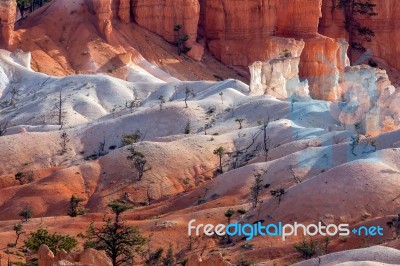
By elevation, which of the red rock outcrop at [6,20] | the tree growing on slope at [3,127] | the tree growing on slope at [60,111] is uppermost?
the red rock outcrop at [6,20]

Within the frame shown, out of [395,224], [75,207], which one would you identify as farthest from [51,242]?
[75,207]

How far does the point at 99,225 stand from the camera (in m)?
68.2

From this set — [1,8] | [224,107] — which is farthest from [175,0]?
[224,107]

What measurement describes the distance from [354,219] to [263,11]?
58.6m

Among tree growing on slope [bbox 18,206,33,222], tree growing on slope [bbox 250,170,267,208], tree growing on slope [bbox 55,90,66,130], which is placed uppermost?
tree growing on slope [bbox 250,170,267,208]

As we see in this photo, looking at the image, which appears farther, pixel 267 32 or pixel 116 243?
pixel 267 32

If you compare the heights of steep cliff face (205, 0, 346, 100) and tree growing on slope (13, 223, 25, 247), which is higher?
tree growing on slope (13, 223, 25, 247)

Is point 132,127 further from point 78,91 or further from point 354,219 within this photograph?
point 354,219

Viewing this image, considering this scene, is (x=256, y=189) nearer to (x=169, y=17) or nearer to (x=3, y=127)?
(x=3, y=127)

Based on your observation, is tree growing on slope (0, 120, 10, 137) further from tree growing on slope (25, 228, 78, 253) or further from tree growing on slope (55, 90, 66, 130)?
tree growing on slope (25, 228, 78, 253)

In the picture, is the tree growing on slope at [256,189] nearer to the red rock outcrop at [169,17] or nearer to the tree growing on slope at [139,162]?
the tree growing on slope at [139,162]

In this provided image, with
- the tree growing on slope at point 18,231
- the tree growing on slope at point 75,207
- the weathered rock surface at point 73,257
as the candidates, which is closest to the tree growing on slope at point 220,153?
the tree growing on slope at point 75,207

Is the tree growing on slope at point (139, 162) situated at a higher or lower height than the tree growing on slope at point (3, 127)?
higher

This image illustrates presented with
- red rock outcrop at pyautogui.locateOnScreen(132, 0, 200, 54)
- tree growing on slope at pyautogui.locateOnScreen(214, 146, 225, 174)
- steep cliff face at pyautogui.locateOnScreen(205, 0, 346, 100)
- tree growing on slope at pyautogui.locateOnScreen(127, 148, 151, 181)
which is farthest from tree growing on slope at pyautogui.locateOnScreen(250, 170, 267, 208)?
red rock outcrop at pyautogui.locateOnScreen(132, 0, 200, 54)
